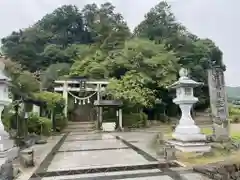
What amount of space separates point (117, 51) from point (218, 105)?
15531 mm

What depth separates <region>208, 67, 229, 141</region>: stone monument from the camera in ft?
25.5

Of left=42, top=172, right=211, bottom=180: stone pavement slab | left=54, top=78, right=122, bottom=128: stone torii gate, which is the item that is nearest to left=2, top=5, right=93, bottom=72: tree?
left=54, top=78, right=122, bottom=128: stone torii gate

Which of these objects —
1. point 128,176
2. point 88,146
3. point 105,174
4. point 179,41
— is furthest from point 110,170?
point 179,41

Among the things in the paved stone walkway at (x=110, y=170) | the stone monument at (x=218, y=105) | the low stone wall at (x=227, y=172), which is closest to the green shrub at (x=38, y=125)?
the paved stone walkway at (x=110, y=170)

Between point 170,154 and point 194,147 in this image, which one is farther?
point 194,147

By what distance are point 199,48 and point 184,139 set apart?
21059mm

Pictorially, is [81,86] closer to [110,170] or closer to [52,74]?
[52,74]

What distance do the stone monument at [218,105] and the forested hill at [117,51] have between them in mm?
10005

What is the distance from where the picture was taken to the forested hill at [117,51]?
20.1 m

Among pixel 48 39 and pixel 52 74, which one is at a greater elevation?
Result: pixel 48 39

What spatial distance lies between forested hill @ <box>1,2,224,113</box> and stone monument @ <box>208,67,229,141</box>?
394 inches

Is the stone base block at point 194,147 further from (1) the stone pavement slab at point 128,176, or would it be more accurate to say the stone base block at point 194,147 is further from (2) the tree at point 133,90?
(2) the tree at point 133,90

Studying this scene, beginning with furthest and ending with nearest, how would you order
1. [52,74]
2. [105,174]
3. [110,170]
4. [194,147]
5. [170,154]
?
[52,74], [194,147], [170,154], [110,170], [105,174]

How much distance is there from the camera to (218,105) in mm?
7793
